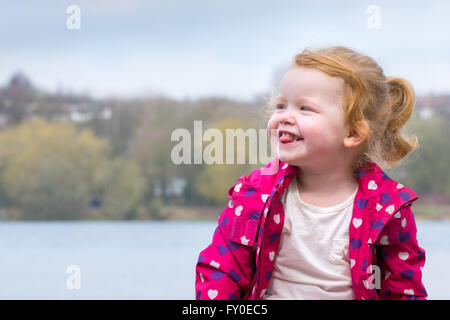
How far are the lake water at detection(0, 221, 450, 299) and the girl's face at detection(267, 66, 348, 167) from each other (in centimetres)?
130

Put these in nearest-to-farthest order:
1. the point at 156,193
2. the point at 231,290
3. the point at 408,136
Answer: the point at 231,290 < the point at 408,136 < the point at 156,193

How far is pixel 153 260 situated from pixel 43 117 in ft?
6.24

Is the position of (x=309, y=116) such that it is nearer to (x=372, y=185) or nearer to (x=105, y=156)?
(x=372, y=185)

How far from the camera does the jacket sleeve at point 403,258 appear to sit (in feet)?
3.34

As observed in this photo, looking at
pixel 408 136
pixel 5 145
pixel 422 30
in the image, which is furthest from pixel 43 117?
pixel 408 136

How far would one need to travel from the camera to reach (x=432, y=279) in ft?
8.12

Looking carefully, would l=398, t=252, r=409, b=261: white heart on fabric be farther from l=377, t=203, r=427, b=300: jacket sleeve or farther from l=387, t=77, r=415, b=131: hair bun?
l=387, t=77, r=415, b=131: hair bun

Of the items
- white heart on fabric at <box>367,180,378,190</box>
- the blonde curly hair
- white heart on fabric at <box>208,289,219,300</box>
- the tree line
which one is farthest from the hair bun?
the tree line

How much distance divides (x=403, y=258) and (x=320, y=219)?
0.14 metres

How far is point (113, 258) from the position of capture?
123 inches

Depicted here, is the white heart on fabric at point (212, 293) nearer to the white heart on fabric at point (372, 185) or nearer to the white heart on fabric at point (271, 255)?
the white heart on fabric at point (271, 255)

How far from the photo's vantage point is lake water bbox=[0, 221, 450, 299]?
2.34 metres

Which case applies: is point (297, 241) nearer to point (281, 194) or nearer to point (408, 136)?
point (281, 194)

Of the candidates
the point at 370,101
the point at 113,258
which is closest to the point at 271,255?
the point at 370,101
